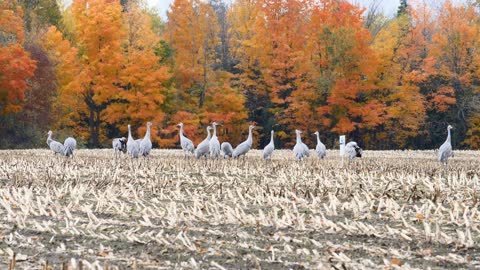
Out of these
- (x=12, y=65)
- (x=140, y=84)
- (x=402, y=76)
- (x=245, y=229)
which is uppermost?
(x=402, y=76)

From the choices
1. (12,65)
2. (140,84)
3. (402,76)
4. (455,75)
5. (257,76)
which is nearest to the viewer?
(12,65)

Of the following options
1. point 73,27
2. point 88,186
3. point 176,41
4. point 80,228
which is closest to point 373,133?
point 176,41

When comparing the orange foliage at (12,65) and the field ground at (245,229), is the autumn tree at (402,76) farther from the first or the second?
the field ground at (245,229)

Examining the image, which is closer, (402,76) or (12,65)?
(12,65)

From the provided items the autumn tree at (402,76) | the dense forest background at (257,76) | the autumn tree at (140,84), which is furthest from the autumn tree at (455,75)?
the autumn tree at (140,84)

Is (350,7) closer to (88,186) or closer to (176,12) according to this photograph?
(176,12)

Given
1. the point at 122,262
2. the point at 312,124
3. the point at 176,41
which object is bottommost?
the point at 122,262

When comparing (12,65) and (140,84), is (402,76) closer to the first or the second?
(140,84)

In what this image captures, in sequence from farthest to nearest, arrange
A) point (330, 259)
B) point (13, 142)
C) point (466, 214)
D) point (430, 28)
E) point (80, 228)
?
point (430, 28), point (13, 142), point (466, 214), point (80, 228), point (330, 259)

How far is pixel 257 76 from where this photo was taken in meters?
41.9

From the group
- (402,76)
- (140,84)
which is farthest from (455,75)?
(140,84)

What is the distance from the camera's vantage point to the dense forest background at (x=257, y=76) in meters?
37.0

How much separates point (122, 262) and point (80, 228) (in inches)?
68.8

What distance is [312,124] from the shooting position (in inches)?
1555
